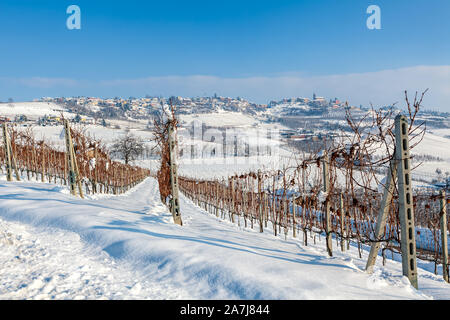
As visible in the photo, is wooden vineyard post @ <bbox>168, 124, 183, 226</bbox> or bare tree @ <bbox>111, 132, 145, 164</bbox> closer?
wooden vineyard post @ <bbox>168, 124, 183, 226</bbox>

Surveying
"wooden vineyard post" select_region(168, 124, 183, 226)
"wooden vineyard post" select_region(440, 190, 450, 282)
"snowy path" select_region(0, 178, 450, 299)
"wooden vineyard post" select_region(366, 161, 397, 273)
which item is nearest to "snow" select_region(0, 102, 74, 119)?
"wooden vineyard post" select_region(168, 124, 183, 226)

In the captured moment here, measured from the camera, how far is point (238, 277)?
89.5 inches

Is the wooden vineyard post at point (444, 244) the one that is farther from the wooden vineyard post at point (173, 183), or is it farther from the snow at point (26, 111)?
the snow at point (26, 111)

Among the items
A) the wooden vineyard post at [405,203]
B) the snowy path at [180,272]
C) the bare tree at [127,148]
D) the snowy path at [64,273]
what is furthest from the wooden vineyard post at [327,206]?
the bare tree at [127,148]

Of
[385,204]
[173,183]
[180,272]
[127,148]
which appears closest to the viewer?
[180,272]

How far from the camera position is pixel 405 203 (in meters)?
2.53

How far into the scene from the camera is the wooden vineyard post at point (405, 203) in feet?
8.27

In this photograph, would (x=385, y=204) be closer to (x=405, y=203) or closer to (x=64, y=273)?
(x=405, y=203)

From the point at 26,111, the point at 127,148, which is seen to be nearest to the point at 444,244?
the point at 127,148

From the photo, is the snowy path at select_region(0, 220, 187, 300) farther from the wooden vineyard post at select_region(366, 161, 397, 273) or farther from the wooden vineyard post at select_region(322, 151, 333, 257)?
the wooden vineyard post at select_region(322, 151, 333, 257)

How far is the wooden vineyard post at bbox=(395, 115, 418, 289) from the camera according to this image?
99.3 inches

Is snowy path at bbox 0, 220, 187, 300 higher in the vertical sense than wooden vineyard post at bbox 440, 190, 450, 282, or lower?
higher

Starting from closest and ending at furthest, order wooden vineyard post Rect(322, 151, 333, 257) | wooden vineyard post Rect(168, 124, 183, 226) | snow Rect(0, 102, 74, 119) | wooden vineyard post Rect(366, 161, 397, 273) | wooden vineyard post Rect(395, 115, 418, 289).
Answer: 1. wooden vineyard post Rect(395, 115, 418, 289)
2. wooden vineyard post Rect(366, 161, 397, 273)
3. wooden vineyard post Rect(322, 151, 333, 257)
4. wooden vineyard post Rect(168, 124, 183, 226)
5. snow Rect(0, 102, 74, 119)
